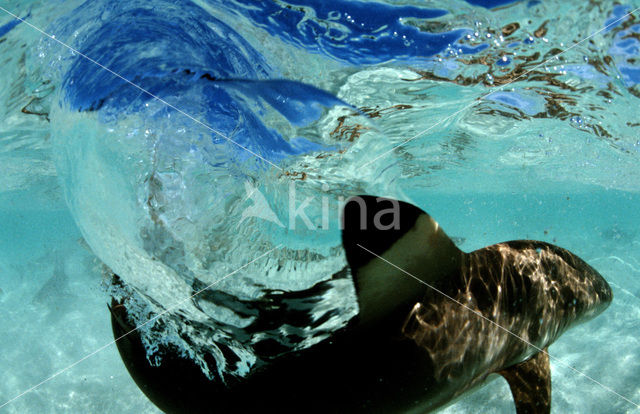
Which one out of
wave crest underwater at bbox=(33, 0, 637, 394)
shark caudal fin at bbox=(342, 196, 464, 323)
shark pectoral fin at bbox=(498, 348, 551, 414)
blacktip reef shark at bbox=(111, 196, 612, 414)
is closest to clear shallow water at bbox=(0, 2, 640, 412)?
wave crest underwater at bbox=(33, 0, 637, 394)

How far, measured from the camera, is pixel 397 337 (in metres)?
3.04

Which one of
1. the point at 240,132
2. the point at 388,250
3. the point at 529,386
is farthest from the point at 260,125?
the point at 529,386

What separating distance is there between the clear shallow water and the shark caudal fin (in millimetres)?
364

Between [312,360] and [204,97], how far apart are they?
412 cm

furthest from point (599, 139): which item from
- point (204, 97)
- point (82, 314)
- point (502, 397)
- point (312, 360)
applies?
point (82, 314)

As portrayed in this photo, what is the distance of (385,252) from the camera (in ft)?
8.77

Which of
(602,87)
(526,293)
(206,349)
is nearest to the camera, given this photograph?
(206,349)

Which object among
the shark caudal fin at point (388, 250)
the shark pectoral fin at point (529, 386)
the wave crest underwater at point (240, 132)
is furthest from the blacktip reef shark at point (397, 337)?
the shark pectoral fin at point (529, 386)

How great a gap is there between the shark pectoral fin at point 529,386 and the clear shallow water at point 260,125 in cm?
213

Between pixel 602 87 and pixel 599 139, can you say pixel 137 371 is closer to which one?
pixel 602 87

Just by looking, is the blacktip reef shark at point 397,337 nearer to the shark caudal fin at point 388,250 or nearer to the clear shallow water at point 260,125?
the shark caudal fin at point 388,250

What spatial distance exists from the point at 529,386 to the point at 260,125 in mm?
5116

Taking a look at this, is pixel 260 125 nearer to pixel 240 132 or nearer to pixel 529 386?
pixel 240 132

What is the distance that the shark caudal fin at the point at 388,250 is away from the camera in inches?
103
